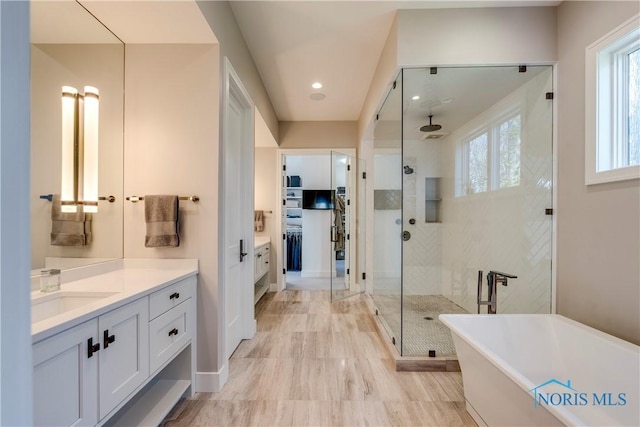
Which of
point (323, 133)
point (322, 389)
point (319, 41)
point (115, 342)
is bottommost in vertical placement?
point (322, 389)

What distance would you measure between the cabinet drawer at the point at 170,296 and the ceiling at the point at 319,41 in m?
2.05

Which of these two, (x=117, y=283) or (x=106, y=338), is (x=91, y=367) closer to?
(x=106, y=338)

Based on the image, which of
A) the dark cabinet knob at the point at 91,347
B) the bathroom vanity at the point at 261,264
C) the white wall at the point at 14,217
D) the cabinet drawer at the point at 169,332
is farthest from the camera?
the bathroom vanity at the point at 261,264

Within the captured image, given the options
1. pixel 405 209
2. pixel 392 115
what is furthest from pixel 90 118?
pixel 405 209

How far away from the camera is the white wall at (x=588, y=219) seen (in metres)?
1.60

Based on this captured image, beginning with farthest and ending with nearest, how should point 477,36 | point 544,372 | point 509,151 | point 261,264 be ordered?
1. point 261,264
2. point 509,151
3. point 477,36
4. point 544,372

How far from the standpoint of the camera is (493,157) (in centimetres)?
290

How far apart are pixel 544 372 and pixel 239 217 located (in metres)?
2.53

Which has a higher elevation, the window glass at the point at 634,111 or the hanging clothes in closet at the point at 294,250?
the window glass at the point at 634,111

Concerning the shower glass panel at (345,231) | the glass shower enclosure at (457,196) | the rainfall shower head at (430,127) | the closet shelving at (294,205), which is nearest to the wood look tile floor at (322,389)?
the glass shower enclosure at (457,196)

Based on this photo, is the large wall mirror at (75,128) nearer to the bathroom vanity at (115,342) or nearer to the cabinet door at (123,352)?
the bathroom vanity at (115,342)

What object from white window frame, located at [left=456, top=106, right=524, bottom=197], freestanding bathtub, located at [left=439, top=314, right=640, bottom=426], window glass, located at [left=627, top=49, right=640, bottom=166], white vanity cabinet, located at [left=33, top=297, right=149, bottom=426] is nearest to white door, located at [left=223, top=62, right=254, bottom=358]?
white vanity cabinet, located at [left=33, top=297, right=149, bottom=426]

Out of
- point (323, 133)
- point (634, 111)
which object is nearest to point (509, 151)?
point (634, 111)

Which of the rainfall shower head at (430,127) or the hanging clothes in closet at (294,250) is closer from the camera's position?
the rainfall shower head at (430,127)
